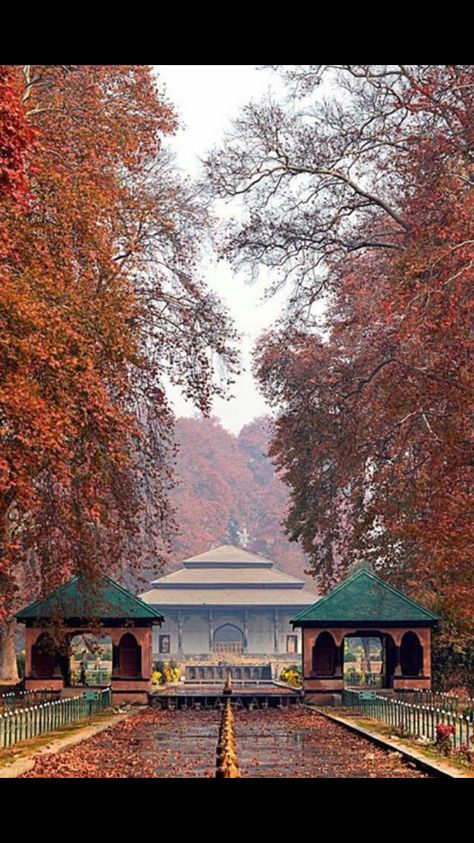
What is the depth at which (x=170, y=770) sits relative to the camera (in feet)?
68.1

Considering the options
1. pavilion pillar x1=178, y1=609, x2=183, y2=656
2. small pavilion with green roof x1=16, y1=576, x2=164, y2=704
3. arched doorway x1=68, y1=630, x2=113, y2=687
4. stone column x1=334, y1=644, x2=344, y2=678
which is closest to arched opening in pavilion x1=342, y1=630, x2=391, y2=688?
stone column x1=334, y1=644, x2=344, y2=678

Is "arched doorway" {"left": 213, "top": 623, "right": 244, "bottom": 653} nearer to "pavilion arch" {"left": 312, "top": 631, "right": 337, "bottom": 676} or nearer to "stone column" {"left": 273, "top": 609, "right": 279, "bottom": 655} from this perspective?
"stone column" {"left": 273, "top": 609, "right": 279, "bottom": 655}

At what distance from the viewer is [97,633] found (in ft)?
123

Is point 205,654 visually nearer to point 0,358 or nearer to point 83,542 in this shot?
point 83,542

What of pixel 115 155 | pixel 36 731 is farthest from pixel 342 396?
pixel 36 731

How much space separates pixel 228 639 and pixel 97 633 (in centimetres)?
4980

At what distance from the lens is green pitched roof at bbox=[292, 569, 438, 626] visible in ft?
131

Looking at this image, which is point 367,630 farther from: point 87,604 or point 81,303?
point 81,303

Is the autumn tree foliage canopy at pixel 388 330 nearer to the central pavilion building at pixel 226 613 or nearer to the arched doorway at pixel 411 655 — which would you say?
the arched doorway at pixel 411 655

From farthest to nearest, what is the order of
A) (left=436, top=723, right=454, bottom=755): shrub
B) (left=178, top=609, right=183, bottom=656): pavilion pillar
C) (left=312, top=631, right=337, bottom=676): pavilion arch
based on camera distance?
(left=178, top=609, right=183, bottom=656): pavilion pillar < (left=312, top=631, right=337, bottom=676): pavilion arch < (left=436, top=723, right=454, bottom=755): shrub

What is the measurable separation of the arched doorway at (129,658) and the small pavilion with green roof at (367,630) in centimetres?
480

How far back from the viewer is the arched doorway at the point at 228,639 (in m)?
83.7

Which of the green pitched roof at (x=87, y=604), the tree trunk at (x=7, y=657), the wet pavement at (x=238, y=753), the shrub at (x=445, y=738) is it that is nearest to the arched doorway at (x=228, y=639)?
the tree trunk at (x=7, y=657)

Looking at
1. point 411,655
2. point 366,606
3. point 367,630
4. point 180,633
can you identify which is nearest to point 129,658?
point 367,630
